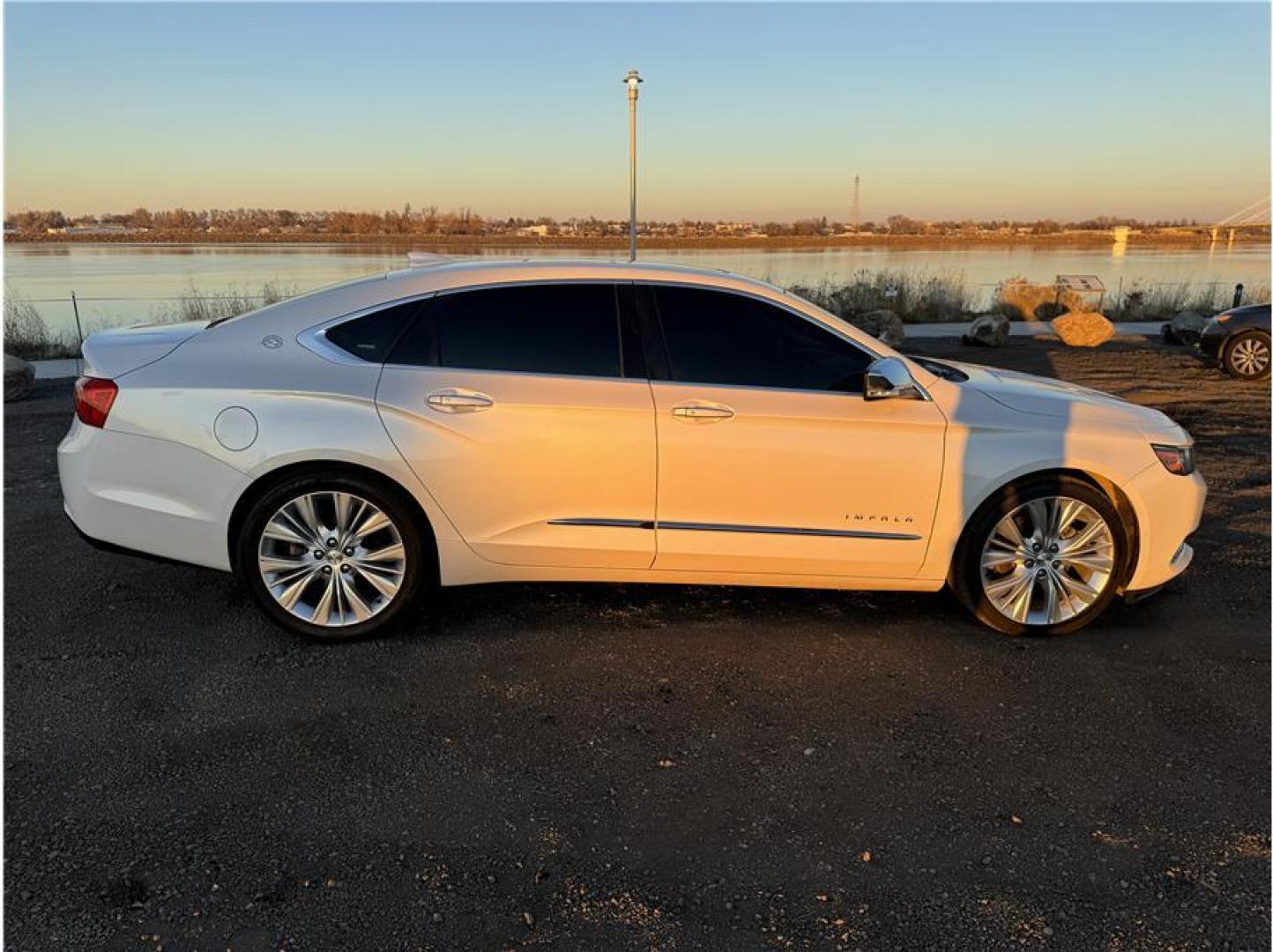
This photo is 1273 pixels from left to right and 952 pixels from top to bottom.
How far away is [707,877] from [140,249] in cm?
5492

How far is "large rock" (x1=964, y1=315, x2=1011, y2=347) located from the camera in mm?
14812

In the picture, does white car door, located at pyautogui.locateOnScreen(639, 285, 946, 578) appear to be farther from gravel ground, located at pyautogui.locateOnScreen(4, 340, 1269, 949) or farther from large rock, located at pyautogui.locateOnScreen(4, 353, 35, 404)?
large rock, located at pyautogui.locateOnScreen(4, 353, 35, 404)

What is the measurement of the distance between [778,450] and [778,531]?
0.39m

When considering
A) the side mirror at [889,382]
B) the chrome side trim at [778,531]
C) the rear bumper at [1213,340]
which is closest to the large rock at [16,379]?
the chrome side trim at [778,531]

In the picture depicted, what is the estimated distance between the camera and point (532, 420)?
159 inches

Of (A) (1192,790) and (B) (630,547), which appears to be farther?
(B) (630,547)

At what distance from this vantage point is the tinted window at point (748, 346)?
4.19 meters

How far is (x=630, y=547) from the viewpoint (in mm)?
4215

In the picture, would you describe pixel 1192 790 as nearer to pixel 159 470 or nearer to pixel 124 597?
pixel 159 470

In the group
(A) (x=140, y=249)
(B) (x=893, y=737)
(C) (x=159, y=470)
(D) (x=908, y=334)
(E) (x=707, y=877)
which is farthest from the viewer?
(A) (x=140, y=249)

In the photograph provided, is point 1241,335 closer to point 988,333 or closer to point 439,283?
point 988,333

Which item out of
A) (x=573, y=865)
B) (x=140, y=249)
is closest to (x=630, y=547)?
(x=573, y=865)

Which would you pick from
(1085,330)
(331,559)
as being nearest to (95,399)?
(331,559)

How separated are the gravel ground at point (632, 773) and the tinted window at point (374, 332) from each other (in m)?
1.40
